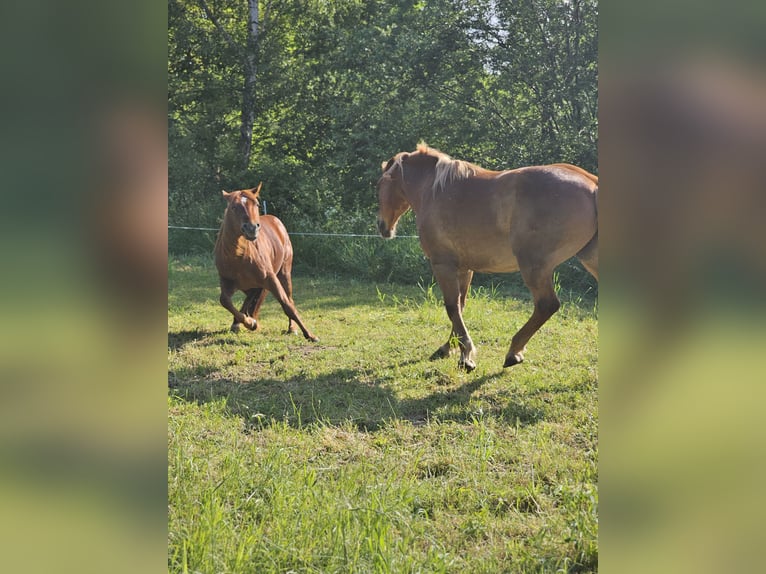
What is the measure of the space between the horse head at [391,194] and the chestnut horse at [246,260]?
1.15 m

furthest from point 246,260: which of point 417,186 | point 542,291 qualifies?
point 542,291

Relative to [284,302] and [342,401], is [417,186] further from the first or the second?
[342,401]

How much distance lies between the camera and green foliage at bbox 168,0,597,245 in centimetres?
1120

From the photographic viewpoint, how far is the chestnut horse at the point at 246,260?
5379 millimetres

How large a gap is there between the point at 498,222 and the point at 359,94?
32.3 feet

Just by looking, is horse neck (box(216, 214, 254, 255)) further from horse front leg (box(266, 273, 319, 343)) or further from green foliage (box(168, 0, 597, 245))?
green foliage (box(168, 0, 597, 245))

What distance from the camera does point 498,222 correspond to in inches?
179

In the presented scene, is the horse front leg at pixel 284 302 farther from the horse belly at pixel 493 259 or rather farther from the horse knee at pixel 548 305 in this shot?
the horse knee at pixel 548 305

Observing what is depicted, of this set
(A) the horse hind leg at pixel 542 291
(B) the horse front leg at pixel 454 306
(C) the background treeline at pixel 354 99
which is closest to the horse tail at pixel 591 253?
(A) the horse hind leg at pixel 542 291
